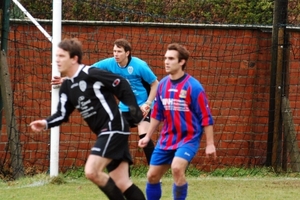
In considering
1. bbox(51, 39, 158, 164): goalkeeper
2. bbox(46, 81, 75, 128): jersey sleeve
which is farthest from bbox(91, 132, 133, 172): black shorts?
bbox(51, 39, 158, 164): goalkeeper

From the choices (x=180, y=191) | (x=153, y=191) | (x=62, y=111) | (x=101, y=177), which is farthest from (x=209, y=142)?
(x=62, y=111)

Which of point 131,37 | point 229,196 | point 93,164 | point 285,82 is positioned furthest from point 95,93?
point 285,82

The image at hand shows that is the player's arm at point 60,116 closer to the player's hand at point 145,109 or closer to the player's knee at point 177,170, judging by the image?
the player's knee at point 177,170

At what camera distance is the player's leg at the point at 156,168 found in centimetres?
684

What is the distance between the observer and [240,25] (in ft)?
34.0

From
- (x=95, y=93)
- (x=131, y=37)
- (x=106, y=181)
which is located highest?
(x=131, y=37)

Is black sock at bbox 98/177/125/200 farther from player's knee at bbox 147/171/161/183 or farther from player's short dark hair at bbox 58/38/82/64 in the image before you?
player's short dark hair at bbox 58/38/82/64

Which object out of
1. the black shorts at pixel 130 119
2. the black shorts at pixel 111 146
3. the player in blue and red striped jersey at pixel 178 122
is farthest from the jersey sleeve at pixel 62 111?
the player in blue and red striped jersey at pixel 178 122

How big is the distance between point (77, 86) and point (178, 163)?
1214 millimetres

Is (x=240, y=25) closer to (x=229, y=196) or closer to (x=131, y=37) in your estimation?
(x=131, y=37)

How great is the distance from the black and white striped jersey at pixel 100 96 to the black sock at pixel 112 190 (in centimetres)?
46

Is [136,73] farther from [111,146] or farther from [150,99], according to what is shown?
[111,146]

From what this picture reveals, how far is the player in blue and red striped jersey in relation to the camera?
6.67m

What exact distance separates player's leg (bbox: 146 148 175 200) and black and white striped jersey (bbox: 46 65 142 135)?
2.39 feet
